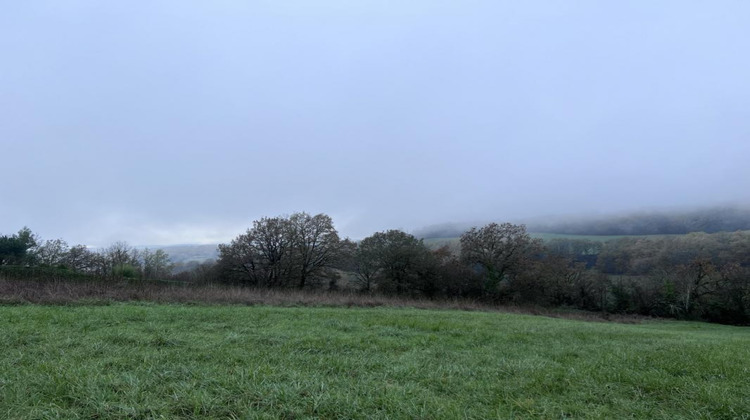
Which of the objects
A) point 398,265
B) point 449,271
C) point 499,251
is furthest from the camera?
point 499,251

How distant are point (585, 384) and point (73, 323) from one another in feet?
30.0

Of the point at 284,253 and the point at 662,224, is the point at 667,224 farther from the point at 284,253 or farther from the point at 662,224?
the point at 284,253

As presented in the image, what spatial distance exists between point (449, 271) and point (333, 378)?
144 feet

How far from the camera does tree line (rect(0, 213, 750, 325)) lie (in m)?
43.8

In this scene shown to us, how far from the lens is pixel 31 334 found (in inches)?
231

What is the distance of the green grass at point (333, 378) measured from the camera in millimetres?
3191

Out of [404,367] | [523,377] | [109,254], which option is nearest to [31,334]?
[404,367]

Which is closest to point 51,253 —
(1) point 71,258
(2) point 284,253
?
(1) point 71,258

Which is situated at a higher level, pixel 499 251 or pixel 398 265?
pixel 499 251

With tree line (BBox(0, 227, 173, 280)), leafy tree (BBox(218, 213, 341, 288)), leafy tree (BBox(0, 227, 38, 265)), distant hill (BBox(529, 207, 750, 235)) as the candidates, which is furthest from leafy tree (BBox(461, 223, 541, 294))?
distant hill (BBox(529, 207, 750, 235))

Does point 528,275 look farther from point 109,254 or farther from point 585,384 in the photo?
point 109,254

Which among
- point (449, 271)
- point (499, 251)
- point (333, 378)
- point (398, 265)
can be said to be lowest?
point (449, 271)

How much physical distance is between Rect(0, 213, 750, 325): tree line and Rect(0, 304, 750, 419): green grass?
3704cm

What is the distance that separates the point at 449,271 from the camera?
4656cm
